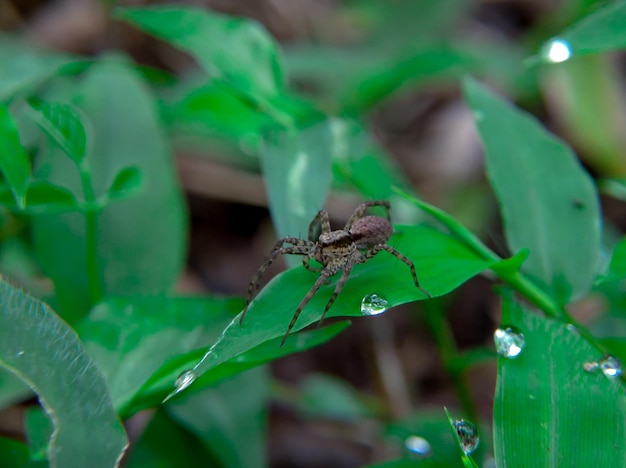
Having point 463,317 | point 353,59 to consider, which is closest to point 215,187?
point 353,59

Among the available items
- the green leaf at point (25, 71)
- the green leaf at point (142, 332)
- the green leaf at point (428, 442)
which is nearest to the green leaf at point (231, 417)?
the green leaf at point (142, 332)

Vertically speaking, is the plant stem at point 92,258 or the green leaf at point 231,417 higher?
the plant stem at point 92,258

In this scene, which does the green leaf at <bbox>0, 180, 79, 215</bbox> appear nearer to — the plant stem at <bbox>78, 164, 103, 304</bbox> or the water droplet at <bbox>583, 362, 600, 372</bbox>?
the plant stem at <bbox>78, 164, 103, 304</bbox>

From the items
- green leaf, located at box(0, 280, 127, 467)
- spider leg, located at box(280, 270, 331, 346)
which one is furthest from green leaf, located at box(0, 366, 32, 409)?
spider leg, located at box(280, 270, 331, 346)

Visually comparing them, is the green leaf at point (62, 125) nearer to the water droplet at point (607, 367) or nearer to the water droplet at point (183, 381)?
the water droplet at point (183, 381)

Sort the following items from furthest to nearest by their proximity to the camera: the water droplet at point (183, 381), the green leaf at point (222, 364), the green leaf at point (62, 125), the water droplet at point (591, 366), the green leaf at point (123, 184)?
the green leaf at point (123, 184), the green leaf at point (62, 125), the green leaf at point (222, 364), the water droplet at point (591, 366), the water droplet at point (183, 381)

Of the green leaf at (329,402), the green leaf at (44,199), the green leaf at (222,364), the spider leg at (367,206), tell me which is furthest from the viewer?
the green leaf at (329,402)
